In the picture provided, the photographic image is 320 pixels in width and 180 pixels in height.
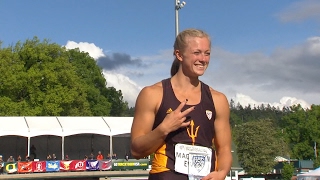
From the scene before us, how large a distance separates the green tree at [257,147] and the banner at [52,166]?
2383 centimetres

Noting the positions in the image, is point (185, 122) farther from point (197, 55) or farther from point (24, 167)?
point (24, 167)

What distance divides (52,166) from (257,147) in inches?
991

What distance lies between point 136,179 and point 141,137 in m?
34.6

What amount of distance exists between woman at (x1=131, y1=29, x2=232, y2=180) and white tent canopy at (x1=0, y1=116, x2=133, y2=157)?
34.0 m

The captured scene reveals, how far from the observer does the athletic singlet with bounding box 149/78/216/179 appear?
3920 millimetres

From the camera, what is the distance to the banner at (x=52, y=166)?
117 ft

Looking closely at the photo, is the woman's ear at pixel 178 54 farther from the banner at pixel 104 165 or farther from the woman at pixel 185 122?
the banner at pixel 104 165

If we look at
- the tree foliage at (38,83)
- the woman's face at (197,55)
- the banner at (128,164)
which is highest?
the tree foliage at (38,83)

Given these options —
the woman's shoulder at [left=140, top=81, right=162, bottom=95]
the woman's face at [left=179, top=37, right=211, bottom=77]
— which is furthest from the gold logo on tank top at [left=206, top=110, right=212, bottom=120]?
the woman's shoulder at [left=140, top=81, right=162, bottom=95]

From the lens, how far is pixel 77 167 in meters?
36.2

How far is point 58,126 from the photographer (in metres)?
38.8

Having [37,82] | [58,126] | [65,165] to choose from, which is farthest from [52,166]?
[37,82]

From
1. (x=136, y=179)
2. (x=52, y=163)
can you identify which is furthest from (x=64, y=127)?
(x=136, y=179)

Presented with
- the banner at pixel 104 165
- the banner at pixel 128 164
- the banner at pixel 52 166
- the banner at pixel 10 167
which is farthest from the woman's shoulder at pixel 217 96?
the banner at pixel 128 164
